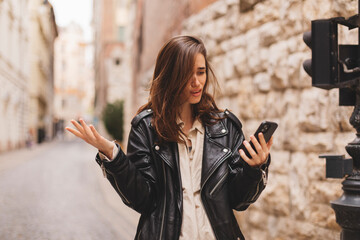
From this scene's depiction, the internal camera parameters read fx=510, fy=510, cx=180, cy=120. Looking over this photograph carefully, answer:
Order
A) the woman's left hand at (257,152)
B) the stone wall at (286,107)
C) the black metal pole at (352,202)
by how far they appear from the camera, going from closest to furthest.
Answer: the woman's left hand at (257,152), the black metal pole at (352,202), the stone wall at (286,107)

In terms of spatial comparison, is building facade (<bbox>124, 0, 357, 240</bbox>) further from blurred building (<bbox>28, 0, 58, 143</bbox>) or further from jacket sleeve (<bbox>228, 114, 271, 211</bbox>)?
blurred building (<bbox>28, 0, 58, 143</bbox>)

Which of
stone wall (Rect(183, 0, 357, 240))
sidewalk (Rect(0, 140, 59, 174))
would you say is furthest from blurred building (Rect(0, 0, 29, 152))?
stone wall (Rect(183, 0, 357, 240))

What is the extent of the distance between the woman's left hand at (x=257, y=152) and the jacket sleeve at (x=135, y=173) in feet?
1.47

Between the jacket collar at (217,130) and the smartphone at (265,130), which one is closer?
the smartphone at (265,130)

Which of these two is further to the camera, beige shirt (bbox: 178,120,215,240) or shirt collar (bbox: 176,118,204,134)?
shirt collar (bbox: 176,118,204,134)

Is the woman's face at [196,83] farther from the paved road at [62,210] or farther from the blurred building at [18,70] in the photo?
the blurred building at [18,70]

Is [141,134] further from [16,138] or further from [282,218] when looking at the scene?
[16,138]

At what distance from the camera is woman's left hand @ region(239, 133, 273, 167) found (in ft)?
7.17

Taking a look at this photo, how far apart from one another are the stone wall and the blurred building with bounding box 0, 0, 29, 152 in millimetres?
22455

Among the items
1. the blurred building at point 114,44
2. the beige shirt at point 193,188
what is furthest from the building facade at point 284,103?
the blurred building at point 114,44

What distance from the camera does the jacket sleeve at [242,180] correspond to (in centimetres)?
226

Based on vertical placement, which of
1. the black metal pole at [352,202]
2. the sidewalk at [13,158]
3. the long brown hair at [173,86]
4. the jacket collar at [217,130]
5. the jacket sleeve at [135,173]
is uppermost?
the long brown hair at [173,86]

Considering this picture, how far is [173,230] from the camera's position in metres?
2.23

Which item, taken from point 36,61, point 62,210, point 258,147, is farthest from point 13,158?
point 36,61
